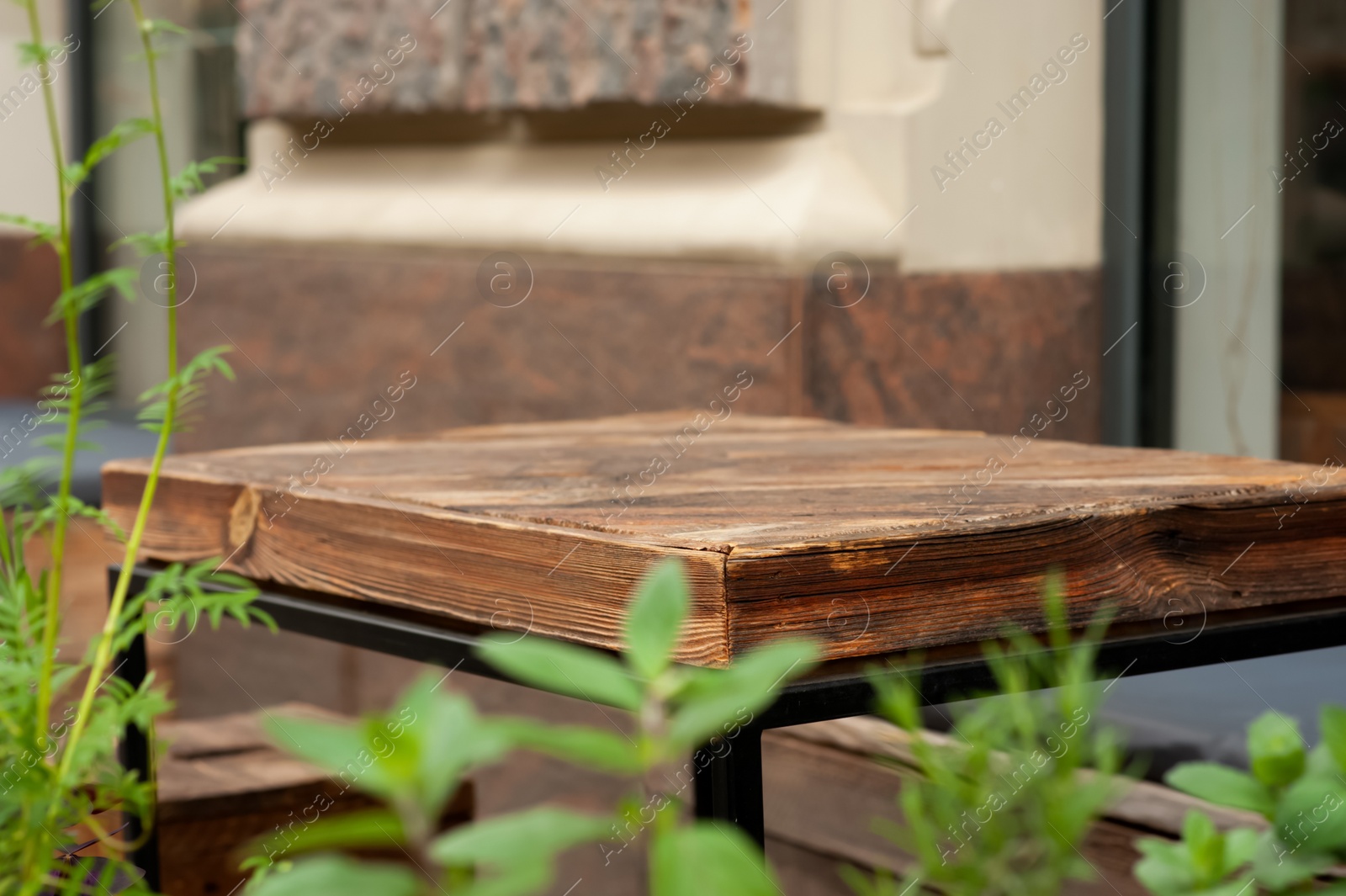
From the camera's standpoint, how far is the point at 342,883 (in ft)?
0.97

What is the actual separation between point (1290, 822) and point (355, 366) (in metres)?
3.12

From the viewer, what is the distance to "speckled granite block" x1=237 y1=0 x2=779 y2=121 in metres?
2.79

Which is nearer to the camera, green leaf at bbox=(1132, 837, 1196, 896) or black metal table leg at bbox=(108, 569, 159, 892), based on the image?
green leaf at bbox=(1132, 837, 1196, 896)

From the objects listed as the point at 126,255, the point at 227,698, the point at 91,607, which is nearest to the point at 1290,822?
the point at 227,698

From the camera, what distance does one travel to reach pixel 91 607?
4.30 meters

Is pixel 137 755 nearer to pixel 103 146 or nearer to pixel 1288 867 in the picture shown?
pixel 103 146
